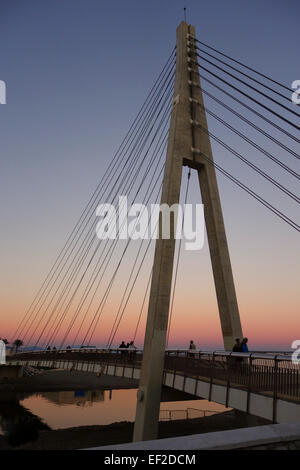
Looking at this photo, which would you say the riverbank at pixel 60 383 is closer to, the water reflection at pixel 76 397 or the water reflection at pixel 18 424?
the water reflection at pixel 76 397

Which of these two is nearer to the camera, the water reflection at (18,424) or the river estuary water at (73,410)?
the water reflection at (18,424)

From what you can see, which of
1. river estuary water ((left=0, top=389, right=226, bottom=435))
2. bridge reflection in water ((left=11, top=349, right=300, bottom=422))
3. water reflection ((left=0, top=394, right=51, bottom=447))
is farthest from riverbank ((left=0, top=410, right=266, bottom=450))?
bridge reflection in water ((left=11, top=349, right=300, bottom=422))

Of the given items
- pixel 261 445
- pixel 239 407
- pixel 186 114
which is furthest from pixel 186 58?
pixel 261 445

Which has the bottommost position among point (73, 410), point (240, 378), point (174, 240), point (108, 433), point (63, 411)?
point (73, 410)

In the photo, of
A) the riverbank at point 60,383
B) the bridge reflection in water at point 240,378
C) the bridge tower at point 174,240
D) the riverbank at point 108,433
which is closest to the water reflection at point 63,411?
the riverbank at point 60,383

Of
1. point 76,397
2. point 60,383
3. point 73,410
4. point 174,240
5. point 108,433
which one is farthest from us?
point 60,383

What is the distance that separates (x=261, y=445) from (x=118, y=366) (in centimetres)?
1937

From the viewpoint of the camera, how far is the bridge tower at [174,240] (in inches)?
614

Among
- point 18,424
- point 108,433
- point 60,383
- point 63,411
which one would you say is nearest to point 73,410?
A: point 63,411

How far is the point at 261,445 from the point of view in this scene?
11.6ft

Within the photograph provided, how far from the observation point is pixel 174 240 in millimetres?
17094

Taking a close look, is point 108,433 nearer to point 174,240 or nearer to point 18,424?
point 18,424

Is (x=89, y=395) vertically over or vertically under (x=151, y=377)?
under
